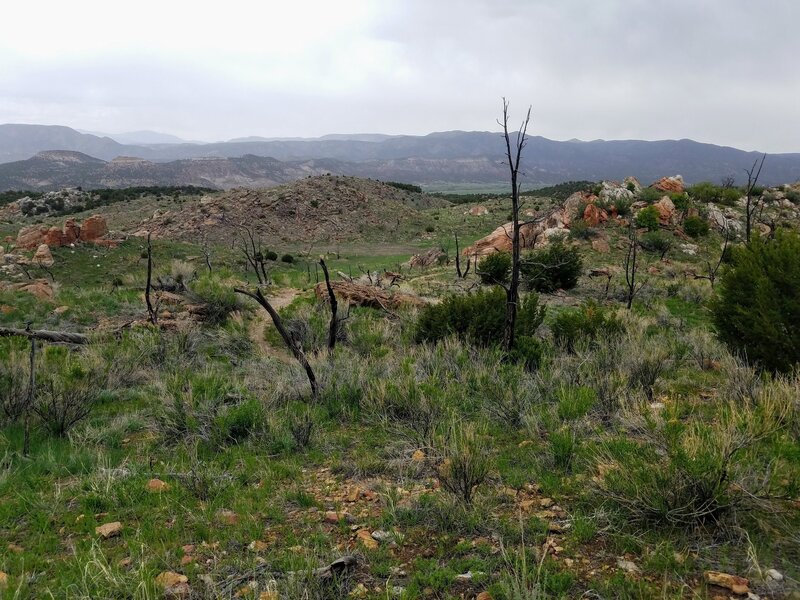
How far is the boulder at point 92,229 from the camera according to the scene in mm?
27109

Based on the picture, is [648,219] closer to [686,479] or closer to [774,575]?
[686,479]

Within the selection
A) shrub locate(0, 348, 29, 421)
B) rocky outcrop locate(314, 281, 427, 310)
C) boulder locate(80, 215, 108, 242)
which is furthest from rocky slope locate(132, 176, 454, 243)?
shrub locate(0, 348, 29, 421)

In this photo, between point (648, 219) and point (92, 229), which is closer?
point (648, 219)

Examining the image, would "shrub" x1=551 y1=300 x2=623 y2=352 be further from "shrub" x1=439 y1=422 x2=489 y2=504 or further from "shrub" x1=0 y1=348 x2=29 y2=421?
"shrub" x1=0 y1=348 x2=29 y2=421

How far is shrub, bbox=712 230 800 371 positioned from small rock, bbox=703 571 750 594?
445cm

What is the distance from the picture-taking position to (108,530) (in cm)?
365

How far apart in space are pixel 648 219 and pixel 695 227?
2351 millimetres

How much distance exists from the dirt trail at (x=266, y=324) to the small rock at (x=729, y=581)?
8.29 meters

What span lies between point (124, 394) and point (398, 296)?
777cm

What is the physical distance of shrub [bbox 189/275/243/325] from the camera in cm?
1251

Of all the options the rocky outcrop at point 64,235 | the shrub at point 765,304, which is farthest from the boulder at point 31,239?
the shrub at point 765,304

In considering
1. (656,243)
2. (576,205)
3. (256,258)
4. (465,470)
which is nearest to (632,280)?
(656,243)

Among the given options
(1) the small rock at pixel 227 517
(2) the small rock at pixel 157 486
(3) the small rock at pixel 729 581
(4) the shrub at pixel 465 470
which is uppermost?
(3) the small rock at pixel 729 581

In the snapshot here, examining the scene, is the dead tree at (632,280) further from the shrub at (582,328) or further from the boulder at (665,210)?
the shrub at (582,328)
